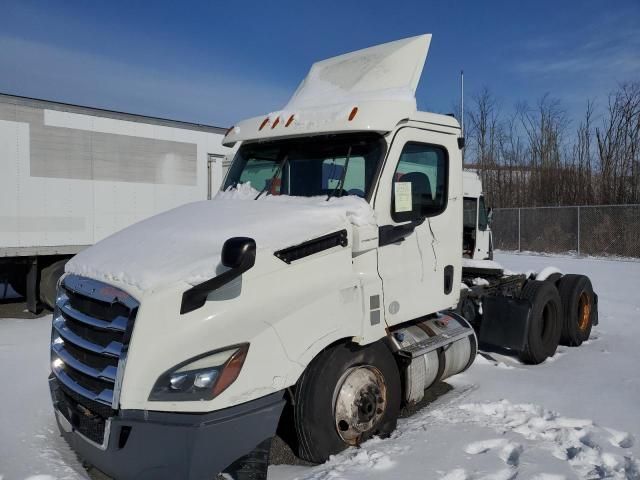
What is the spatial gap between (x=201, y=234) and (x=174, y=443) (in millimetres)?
1404

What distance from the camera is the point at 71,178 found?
33.7 ft

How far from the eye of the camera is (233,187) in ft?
16.7

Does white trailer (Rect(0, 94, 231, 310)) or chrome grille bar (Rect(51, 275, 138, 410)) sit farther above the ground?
white trailer (Rect(0, 94, 231, 310))

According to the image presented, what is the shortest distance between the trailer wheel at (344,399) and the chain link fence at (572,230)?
830 inches

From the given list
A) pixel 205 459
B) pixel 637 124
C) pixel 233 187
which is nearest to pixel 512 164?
pixel 637 124

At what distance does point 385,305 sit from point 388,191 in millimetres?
923

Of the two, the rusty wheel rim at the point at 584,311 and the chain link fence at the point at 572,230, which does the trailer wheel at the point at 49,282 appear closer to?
the rusty wheel rim at the point at 584,311

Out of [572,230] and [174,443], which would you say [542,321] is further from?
[572,230]

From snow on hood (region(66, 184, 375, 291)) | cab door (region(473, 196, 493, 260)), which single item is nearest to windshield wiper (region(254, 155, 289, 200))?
snow on hood (region(66, 184, 375, 291))

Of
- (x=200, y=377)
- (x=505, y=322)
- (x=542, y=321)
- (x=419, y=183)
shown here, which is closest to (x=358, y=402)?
(x=200, y=377)

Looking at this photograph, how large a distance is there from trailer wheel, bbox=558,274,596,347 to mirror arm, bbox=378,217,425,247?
14.6ft

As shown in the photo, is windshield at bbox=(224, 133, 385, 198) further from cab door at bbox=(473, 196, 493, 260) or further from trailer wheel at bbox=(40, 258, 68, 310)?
cab door at bbox=(473, 196, 493, 260)

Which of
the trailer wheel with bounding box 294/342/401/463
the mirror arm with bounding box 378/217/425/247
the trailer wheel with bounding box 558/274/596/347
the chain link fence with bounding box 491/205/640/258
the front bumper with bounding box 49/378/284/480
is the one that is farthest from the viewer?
the chain link fence with bounding box 491/205/640/258

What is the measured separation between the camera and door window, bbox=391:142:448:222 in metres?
4.36
